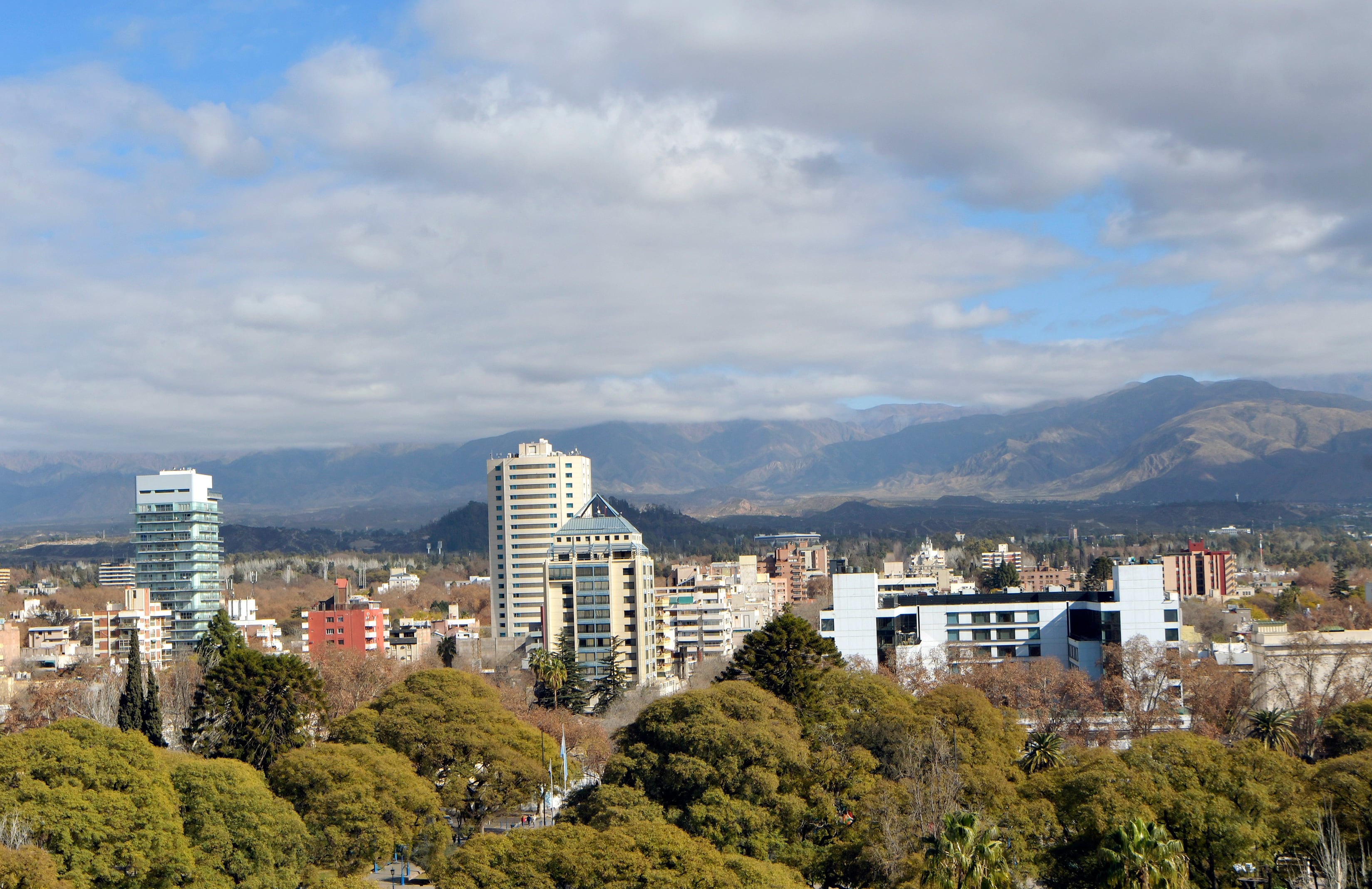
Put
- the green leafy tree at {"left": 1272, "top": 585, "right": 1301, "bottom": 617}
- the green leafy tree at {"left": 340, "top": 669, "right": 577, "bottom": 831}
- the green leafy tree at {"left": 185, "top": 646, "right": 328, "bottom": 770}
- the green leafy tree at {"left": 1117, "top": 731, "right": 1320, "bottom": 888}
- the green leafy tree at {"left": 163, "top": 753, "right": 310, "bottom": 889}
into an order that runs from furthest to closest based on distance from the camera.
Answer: the green leafy tree at {"left": 1272, "top": 585, "right": 1301, "bottom": 617} < the green leafy tree at {"left": 185, "top": 646, "right": 328, "bottom": 770} < the green leafy tree at {"left": 340, "top": 669, "right": 577, "bottom": 831} < the green leafy tree at {"left": 163, "top": 753, "right": 310, "bottom": 889} < the green leafy tree at {"left": 1117, "top": 731, "right": 1320, "bottom": 888}

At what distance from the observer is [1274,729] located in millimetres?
61719

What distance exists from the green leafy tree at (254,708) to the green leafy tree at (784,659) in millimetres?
20123

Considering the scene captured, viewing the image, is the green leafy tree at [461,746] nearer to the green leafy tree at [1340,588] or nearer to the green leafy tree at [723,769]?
the green leafy tree at [723,769]

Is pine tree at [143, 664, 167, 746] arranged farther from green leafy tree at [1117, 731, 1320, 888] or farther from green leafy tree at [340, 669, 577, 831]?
green leafy tree at [1117, 731, 1320, 888]

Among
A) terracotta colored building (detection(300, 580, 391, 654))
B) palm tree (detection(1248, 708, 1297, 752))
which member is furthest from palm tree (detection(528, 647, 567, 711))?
palm tree (detection(1248, 708, 1297, 752))

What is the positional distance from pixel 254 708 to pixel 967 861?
36577 millimetres

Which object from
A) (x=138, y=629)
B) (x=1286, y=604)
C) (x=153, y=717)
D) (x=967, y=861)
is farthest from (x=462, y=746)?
(x=1286, y=604)

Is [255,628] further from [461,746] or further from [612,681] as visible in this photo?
[461,746]

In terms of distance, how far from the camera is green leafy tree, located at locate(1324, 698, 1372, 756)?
54.3m

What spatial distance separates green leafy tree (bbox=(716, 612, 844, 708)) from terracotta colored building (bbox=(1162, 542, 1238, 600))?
4614 inches

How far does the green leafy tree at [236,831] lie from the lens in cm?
4434

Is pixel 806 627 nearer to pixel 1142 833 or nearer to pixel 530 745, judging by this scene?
pixel 530 745

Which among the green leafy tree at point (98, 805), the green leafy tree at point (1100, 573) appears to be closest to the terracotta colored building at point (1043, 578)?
the green leafy tree at point (1100, 573)

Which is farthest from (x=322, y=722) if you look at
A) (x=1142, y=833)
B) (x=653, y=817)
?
(x=1142, y=833)
